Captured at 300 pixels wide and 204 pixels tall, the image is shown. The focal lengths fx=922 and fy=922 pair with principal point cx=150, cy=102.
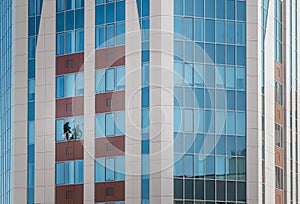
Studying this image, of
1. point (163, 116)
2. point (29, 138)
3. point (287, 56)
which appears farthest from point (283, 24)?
point (29, 138)

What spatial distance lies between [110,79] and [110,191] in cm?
729

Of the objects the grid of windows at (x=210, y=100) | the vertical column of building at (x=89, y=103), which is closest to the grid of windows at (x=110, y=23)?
the vertical column of building at (x=89, y=103)

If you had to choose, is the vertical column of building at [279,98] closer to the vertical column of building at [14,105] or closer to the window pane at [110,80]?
the window pane at [110,80]

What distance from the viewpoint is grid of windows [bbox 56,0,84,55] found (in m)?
62.1

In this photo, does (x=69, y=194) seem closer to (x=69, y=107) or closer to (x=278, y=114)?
(x=69, y=107)

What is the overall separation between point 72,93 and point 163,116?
7033mm

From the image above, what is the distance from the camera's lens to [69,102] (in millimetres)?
61719

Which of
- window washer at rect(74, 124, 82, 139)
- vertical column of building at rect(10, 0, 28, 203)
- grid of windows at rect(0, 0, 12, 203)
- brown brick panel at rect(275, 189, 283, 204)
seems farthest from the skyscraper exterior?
grid of windows at rect(0, 0, 12, 203)

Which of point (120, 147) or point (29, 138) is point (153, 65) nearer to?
point (120, 147)

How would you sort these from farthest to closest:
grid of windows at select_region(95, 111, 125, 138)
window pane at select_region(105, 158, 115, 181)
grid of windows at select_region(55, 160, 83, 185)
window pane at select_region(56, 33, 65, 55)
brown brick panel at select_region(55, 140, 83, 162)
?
1. window pane at select_region(56, 33, 65, 55)
2. brown brick panel at select_region(55, 140, 83, 162)
3. grid of windows at select_region(55, 160, 83, 185)
4. grid of windows at select_region(95, 111, 125, 138)
5. window pane at select_region(105, 158, 115, 181)

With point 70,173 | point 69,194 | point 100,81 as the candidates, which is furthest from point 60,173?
point 100,81

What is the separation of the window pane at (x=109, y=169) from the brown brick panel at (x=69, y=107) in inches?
159

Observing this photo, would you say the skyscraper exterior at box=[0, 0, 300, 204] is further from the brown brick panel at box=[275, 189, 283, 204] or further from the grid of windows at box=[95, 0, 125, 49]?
the brown brick panel at box=[275, 189, 283, 204]

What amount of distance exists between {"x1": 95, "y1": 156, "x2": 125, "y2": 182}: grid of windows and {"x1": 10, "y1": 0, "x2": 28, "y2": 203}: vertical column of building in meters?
5.88
